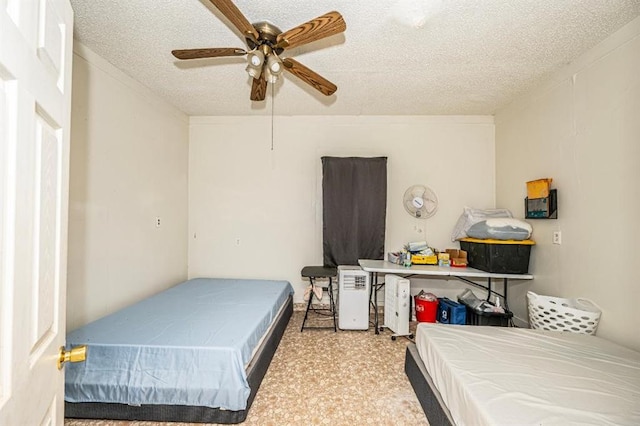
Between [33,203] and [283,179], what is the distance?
9.98 ft

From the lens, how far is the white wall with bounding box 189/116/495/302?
357 cm

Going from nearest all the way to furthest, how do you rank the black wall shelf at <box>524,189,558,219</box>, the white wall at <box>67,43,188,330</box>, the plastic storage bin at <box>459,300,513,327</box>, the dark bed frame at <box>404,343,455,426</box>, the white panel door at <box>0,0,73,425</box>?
the white panel door at <box>0,0,73,425</box>
the dark bed frame at <box>404,343,455,426</box>
the white wall at <box>67,43,188,330</box>
the black wall shelf at <box>524,189,558,219</box>
the plastic storage bin at <box>459,300,513,327</box>

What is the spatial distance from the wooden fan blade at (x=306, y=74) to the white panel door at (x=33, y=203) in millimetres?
1163

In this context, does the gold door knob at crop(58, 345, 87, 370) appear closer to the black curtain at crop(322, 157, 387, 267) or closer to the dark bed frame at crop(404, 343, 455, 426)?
the dark bed frame at crop(404, 343, 455, 426)

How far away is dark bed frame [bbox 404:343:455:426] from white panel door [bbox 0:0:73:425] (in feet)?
5.26

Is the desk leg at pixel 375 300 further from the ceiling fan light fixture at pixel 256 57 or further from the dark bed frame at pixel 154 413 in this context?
the ceiling fan light fixture at pixel 256 57

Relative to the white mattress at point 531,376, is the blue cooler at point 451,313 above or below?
below

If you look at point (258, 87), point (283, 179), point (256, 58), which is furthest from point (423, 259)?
point (256, 58)

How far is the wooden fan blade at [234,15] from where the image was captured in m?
1.34

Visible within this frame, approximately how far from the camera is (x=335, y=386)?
2021mm

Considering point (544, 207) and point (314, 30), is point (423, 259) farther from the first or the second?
point (314, 30)

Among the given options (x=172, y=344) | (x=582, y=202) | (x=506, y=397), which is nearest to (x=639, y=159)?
(x=582, y=202)

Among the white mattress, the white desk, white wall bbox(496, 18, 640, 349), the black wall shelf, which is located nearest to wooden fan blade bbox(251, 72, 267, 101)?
the white desk

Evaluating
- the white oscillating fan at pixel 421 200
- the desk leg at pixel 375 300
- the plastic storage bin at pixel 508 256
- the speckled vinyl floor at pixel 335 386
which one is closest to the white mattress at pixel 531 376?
the speckled vinyl floor at pixel 335 386
